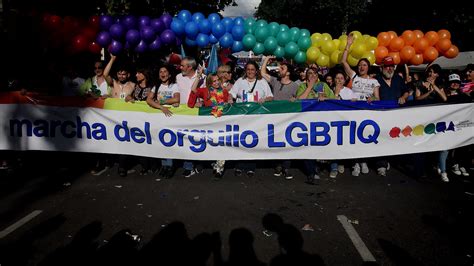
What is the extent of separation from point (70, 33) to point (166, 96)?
248 centimetres

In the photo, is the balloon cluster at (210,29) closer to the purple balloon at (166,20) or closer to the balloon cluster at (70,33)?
the purple balloon at (166,20)

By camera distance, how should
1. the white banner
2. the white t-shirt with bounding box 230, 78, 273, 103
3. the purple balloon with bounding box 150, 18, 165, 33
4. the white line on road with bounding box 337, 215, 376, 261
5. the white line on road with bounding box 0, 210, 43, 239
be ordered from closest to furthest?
the white line on road with bounding box 337, 215, 376, 261
the white line on road with bounding box 0, 210, 43, 239
the white banner
the white t-shirt with bounding box 230, 78, 273, 103
the purple balloon with bounding box 150, 18, 165, 33

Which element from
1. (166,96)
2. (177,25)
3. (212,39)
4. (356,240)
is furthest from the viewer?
(212,39)

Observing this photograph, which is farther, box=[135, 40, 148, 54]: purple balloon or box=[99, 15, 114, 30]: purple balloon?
box=[135, 40, 148, 54]: purple balloon

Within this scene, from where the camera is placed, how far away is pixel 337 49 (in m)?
7.58

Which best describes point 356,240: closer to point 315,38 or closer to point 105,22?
point 315,38

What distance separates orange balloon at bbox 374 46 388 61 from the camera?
743 cm

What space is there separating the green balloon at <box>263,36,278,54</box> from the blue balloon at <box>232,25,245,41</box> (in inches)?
20.5

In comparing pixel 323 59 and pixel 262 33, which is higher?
pixel 262 33

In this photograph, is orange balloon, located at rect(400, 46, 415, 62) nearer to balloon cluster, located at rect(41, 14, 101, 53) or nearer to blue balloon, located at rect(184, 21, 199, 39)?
blue balloon, located at rect(184, 21, 199, 39)

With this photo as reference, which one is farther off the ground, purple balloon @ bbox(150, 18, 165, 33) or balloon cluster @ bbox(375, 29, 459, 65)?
purple balloon @ bbox(150, 18, 165, 33)

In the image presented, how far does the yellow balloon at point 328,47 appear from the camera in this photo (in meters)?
7.47

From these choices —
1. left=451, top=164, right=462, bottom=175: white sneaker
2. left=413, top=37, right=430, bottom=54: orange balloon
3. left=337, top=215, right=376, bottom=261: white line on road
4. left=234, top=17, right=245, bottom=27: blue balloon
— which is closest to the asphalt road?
left=337, top=215, right=376, bottom=261: white line on road

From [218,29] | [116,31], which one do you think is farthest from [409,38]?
[116,31]
